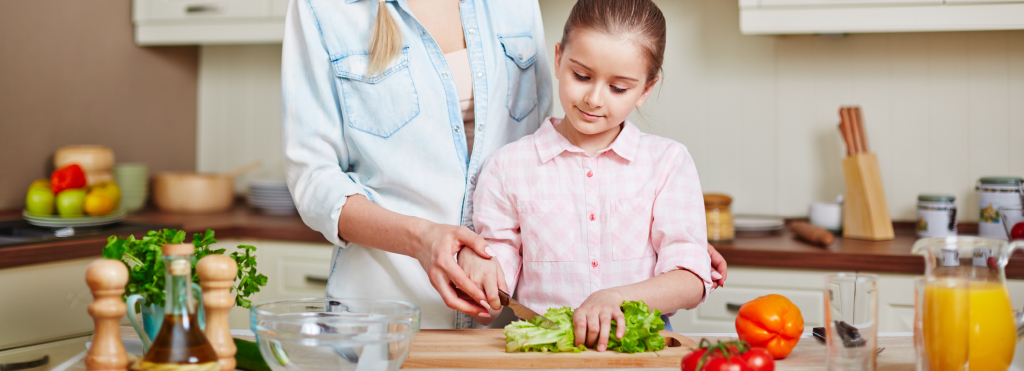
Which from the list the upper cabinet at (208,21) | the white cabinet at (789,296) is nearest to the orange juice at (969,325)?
the white cabinet at (789,296)

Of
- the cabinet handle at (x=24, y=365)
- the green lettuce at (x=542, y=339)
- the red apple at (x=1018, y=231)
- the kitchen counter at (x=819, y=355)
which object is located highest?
the red apple at (x=1018, y=231)

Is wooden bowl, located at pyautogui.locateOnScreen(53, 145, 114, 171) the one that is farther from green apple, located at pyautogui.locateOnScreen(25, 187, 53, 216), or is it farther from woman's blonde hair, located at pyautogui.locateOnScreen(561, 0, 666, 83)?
woman's blonde hair, located at pyautogui.locateOnScreen(561, 0, 666, 83)

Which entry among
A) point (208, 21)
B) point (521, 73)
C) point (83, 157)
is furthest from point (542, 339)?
point (208, 21)

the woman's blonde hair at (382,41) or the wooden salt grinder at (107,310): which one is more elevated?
the woman's blonde hair at (382,41)

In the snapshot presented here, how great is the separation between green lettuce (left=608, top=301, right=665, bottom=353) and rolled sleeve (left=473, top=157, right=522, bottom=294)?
1.00 feet

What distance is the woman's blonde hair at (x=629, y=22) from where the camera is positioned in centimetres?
109

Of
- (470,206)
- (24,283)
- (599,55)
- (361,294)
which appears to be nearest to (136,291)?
(361,294)

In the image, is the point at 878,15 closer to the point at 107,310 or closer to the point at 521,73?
the point at 521,73

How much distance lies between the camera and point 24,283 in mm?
1712

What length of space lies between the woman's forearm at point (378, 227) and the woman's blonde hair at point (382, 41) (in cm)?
21

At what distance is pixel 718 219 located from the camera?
205 cm

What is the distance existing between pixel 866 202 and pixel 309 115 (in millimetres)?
1624

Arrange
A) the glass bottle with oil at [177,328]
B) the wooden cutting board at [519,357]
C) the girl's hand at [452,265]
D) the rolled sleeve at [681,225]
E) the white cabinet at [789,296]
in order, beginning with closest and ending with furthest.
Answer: the glass bottle with oil at [177,328]
the wooden cutting board at [519,357]
the girl's hand at [452,265]
the rolled sleeve at [681,225]
the white cabinet at [789,296]

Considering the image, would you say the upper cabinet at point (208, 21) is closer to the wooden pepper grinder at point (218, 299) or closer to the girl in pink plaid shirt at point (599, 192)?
the girl in pink plaid shirt at point (599, 192)
